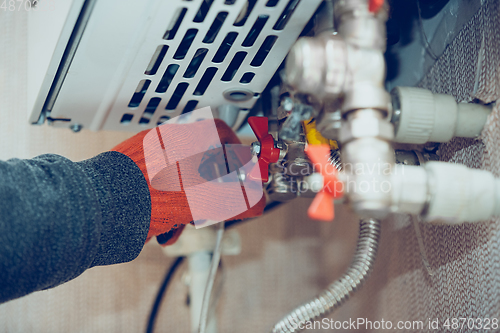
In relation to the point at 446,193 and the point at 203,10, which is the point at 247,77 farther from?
the point at 446,193

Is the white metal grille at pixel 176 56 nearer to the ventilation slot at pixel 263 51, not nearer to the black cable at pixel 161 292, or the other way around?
the ventilation slot at pixel 263 51

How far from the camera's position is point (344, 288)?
0.47 metres

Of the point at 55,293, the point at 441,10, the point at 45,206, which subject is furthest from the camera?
the point at 55,293

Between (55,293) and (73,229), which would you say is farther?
(55,293)

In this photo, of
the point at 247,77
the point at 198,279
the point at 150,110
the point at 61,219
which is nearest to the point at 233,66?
the point at 247,77

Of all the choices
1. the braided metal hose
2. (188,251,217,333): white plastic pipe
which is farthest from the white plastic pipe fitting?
(188,251,217,333): white plastic pipe

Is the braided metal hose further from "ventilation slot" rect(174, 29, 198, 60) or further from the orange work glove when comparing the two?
"ventilation slot" rect(174, 29, 198, 60)

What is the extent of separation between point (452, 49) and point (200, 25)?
27 cm

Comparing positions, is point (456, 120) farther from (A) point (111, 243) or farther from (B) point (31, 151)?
(B) point (31, 151)

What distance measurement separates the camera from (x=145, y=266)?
2.47 feet

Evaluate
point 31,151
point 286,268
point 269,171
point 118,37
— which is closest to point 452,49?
point 269,171

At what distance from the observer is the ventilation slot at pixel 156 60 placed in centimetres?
42

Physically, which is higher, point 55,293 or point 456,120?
point 456,120

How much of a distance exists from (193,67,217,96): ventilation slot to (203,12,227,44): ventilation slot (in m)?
0.04
